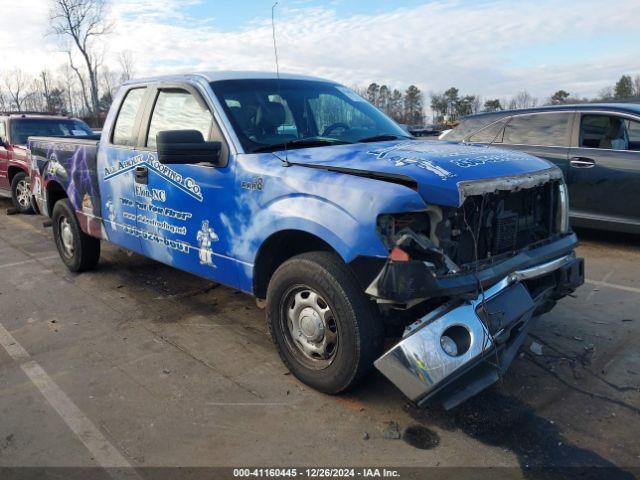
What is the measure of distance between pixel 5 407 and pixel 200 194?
73.8 inches

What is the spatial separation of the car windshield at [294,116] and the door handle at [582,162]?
3358 mm

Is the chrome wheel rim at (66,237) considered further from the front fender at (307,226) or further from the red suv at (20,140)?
the red suv at (20,140)

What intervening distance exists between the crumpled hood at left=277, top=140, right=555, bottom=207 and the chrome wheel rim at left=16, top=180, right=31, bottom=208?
8.44 m

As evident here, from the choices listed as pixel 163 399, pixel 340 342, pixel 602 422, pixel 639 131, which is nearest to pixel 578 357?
pixel 602 422

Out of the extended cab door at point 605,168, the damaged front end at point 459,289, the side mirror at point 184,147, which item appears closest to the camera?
the damaged front end at point 459,289

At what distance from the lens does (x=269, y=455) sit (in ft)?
9.43

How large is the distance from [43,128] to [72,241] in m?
5.37

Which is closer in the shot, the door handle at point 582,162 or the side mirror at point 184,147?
the side mirror at point 184,147

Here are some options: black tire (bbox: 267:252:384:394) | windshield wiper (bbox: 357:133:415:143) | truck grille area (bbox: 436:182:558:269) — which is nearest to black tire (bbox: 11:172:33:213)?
windshield wiper (bbox: 357:133:415:143)

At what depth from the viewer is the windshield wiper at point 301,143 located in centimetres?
381

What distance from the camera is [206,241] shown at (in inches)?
159

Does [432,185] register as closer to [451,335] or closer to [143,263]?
[451,335]

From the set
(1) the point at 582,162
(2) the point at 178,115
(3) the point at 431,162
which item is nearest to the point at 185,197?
(2) the point at 178,115

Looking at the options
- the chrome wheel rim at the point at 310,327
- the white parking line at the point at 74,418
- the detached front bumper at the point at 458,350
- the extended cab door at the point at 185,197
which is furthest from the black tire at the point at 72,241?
the detached front bumper at the point at 458,350
